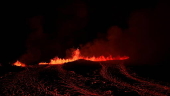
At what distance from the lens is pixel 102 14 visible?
28.3 meters

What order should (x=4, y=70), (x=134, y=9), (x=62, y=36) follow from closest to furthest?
(x=4, y=70) → (x=134, y=9) → (x=62, y=36)

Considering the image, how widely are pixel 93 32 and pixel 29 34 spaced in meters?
10.2

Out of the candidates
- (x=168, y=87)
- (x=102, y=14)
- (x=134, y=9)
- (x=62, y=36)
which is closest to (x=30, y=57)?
(x=62, y=36)

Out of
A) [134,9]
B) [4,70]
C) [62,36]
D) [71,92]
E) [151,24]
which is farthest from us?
[62,36]

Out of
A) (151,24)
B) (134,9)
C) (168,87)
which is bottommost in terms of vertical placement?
(168,87)

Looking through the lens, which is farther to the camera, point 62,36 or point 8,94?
point 62,36

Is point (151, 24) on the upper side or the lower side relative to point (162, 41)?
upper

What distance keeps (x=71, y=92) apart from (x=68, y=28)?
2215cm

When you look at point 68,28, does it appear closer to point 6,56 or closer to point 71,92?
point 6,56

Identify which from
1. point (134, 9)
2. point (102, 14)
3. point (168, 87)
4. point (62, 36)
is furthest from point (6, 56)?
point (168, 87)

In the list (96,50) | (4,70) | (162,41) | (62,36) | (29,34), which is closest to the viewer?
(4,70)

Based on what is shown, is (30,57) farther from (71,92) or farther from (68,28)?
(71,92)

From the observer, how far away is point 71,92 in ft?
28.0

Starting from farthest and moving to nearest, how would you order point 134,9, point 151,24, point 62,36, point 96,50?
point 62,36 < point 96,50 < point 134,9 < point 151,24
